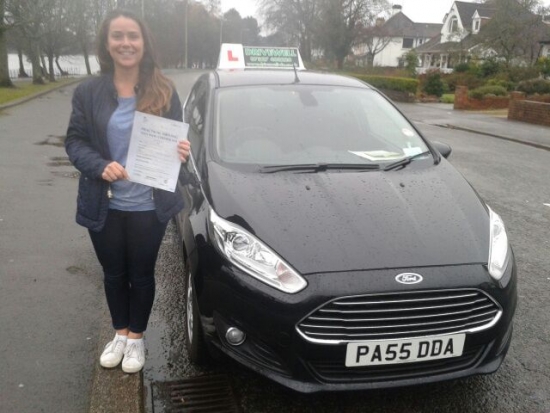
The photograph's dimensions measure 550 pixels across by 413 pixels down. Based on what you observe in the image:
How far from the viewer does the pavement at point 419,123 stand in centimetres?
286

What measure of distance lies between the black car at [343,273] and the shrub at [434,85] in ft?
93.3

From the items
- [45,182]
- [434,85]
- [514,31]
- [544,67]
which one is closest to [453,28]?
[514,31]

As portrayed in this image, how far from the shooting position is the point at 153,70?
9.43ft

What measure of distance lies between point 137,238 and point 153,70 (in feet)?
2.85

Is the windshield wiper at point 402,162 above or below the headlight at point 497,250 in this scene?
above

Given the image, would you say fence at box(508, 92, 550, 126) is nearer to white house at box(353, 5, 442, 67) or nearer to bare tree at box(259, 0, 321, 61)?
bare tree at box(259, 0, 321, 61)

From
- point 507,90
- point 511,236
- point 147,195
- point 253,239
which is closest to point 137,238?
point 147,195

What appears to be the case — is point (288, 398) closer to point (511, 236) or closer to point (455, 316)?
point (455, 316)

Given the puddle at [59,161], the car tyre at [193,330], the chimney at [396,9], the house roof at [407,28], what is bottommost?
the puddle at [59,161]

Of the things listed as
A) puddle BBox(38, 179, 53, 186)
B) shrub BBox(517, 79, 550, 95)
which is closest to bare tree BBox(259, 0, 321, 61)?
shrub BBox(517, 79, 550, 95)

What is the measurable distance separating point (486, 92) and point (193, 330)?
80.1 feet

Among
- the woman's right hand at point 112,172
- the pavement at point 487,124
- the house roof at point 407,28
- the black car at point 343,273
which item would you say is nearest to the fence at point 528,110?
the pavement at point 487,124

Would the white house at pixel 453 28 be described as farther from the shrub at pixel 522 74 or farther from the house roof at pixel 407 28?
the shrub at pixel 522 74

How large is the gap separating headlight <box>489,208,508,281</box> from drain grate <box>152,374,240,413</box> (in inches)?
58.9
